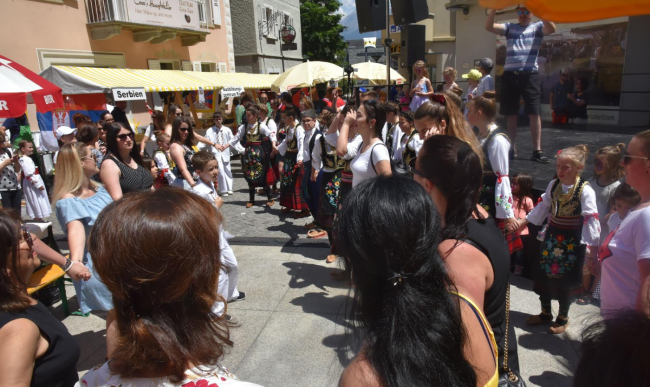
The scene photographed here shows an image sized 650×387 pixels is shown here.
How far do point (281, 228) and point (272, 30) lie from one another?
23135 millimetres

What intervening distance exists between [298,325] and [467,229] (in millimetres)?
2552

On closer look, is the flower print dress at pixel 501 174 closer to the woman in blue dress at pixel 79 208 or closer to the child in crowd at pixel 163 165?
the woman in blue dress at pixel 79 208

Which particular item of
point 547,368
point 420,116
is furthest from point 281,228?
point 547,368

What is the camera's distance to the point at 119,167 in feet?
11.9

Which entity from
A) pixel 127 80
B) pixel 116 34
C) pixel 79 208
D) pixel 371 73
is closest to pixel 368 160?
pixel 79 208

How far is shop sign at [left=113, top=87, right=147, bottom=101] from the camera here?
9341 mm

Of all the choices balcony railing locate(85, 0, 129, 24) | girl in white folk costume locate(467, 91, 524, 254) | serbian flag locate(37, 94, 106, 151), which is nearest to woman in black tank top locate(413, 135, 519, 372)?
girl in white folk costume locate(467, 91, 524, 254)

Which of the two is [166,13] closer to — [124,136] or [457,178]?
[124,136]

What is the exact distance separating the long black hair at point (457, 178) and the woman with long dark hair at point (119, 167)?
2.86 m

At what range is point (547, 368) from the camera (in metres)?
3.02

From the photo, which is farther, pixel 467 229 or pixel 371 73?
pixel 371 73

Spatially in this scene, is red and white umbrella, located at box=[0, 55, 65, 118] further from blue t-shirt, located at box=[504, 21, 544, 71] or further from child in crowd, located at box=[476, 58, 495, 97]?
child in crowd, located at box=[476, 58, 495, 97]

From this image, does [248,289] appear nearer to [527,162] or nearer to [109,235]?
[109,235]

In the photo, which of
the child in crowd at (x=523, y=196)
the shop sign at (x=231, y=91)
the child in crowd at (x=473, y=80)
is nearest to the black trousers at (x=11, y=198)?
the child in crowd at (x=523, y=196)
